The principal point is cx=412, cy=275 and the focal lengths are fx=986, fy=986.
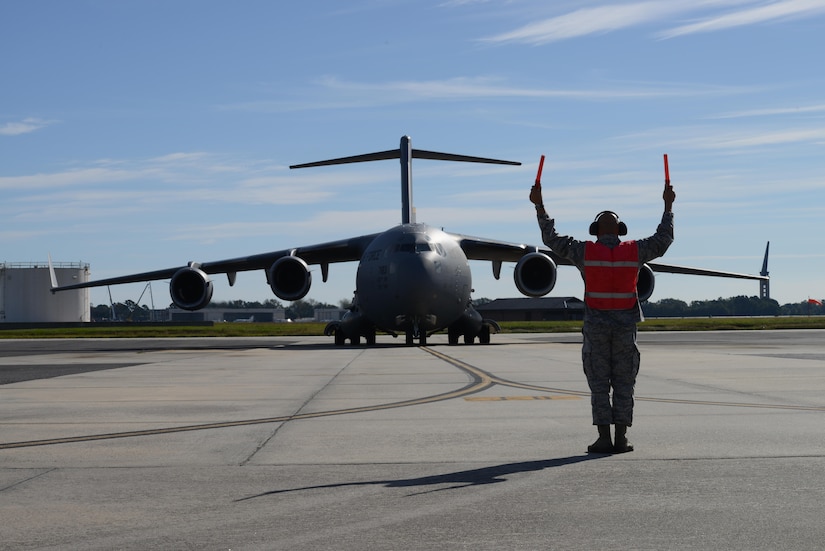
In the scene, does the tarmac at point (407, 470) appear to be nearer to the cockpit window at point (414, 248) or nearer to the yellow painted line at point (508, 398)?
the yellow painted line at point (508, 398)

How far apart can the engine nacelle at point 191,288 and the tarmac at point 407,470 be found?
19399 mm

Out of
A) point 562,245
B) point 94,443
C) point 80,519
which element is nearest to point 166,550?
point 80,519

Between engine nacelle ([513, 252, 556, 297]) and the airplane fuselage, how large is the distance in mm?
1837

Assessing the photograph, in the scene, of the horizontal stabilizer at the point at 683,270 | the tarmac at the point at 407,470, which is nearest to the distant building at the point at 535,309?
the horizontal stabilizer at the point at 683,270

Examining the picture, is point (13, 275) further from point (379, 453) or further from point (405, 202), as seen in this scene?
point (379, 453)

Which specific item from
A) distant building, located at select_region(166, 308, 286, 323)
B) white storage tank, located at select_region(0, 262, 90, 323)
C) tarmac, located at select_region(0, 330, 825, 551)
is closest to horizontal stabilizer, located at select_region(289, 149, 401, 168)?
tarmac, located at select_region(0, 330, 825, 551)

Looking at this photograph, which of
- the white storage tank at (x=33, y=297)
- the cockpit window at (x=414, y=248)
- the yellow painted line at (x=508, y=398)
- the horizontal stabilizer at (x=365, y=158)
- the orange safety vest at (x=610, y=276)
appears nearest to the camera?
the orange safety vest at (x=610, y=276)

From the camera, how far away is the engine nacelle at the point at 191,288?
105 ft

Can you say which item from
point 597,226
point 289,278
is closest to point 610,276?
point 597,226

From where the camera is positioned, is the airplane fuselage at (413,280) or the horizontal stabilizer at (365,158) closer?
the airplane fuselage at (413,280)

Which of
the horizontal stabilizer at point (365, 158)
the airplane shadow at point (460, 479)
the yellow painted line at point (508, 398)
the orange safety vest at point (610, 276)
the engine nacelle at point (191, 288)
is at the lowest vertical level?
the airplane shadow at point (460, 479)

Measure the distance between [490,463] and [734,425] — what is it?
277 cm

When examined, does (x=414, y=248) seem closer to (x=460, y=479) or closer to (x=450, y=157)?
(x=450, y=157)

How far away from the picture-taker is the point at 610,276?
7691 mm
